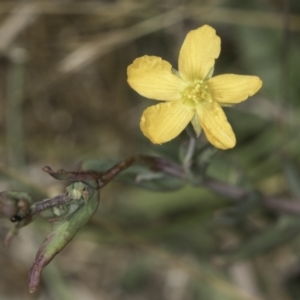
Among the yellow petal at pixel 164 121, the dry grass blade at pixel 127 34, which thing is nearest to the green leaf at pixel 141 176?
the yellow petal at pixel 164 121

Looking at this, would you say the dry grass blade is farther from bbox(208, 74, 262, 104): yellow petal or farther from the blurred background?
bbox(208, 74, 262, 104): yellow petal

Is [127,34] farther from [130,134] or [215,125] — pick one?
[215,125]

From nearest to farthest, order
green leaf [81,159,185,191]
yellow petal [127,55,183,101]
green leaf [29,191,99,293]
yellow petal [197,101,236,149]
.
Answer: green leaf [29,191,99,293] < yellow petal [197,101,236,149] < yellow petal [127,55,183,101] < green leaf [81,159,185,191]

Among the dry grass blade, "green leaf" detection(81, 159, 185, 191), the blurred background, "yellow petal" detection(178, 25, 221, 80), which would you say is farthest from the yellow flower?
the dry grass blade

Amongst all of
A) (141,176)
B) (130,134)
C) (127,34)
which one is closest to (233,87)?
(141,176)

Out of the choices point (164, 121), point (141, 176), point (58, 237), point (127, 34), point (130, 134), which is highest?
point (164, 121)

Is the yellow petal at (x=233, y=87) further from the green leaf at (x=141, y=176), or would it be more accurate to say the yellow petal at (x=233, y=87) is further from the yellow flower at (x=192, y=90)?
the green leaf at (x=141, y=176)
